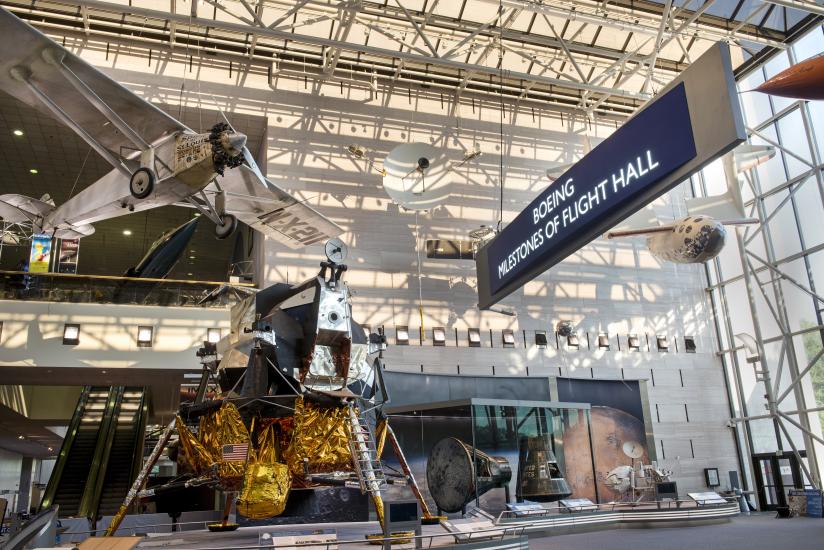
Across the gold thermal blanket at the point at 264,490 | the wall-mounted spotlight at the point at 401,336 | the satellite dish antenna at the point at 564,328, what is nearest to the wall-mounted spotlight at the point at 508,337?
the satellite dish antenna at the point at 564,328

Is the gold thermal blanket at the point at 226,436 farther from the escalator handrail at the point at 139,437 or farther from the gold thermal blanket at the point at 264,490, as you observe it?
the escalator handrail at the point at 139,437

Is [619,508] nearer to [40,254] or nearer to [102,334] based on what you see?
[102,334]

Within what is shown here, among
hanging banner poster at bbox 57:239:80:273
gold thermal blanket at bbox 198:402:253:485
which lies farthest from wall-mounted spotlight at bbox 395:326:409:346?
gold thermal blanket at bbox 198:402:253:485

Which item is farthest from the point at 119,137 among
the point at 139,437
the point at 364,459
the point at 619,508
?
the point at 619,508

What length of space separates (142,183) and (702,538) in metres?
11.4

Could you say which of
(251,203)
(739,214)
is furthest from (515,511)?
(739,214)

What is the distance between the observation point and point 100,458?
1833 centimetres

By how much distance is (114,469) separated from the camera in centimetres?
1825

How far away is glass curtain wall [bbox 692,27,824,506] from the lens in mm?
19266

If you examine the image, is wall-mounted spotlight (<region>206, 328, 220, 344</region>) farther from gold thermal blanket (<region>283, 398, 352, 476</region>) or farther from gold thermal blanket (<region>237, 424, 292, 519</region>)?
gold thermal blanket (<region>237, 424, 292, 519</region>)

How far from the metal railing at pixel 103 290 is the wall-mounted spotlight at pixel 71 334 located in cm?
66

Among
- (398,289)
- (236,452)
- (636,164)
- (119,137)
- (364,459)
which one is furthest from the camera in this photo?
(398,289)

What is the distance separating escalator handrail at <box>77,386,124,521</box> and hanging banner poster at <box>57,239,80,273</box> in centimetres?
560

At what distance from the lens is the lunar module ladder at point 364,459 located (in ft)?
26.0
